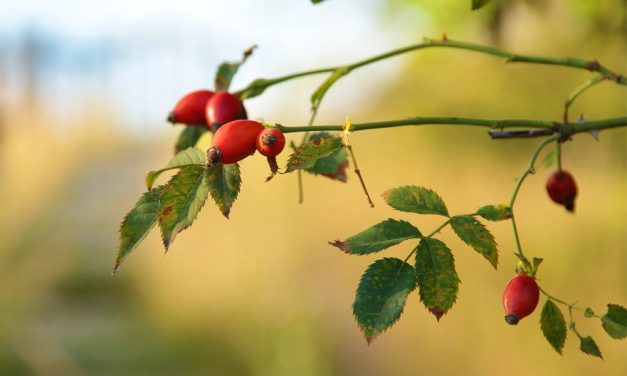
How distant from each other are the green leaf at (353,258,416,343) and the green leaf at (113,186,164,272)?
0.60 ft

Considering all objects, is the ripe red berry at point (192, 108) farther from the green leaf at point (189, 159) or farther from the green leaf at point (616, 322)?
the green leaf at point (616, 322)

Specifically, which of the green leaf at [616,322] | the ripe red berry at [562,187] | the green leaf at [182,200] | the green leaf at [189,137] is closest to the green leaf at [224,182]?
the green leaf at [182,200]

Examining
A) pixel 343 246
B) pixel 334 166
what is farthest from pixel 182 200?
pixel 334 166

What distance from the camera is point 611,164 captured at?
303 cm

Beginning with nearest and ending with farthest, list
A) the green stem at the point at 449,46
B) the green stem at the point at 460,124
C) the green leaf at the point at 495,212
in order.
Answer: the green stem at the point at 460,124 → the green leaf at the point at 495,212 → the green stem at the point at 449,46

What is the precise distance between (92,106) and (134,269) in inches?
80.0

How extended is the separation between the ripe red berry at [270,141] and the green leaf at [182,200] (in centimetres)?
6

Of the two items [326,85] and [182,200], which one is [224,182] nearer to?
[182,200]

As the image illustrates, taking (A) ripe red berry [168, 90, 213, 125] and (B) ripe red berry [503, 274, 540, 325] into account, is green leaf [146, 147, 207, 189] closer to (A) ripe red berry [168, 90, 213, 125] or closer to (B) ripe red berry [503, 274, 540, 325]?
(A) ripe red berry [168, 90, 213, 125]

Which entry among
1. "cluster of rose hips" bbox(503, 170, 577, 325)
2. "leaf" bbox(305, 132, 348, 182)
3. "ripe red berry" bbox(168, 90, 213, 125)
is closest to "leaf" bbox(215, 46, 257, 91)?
"ripe red berry" bbox(168, 90, 213, 125)

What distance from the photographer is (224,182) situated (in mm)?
667

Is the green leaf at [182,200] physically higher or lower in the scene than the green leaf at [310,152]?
lower

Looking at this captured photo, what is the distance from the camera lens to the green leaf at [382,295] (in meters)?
0.65

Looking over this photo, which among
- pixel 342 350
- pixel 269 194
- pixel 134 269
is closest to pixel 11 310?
pixel 134 269
